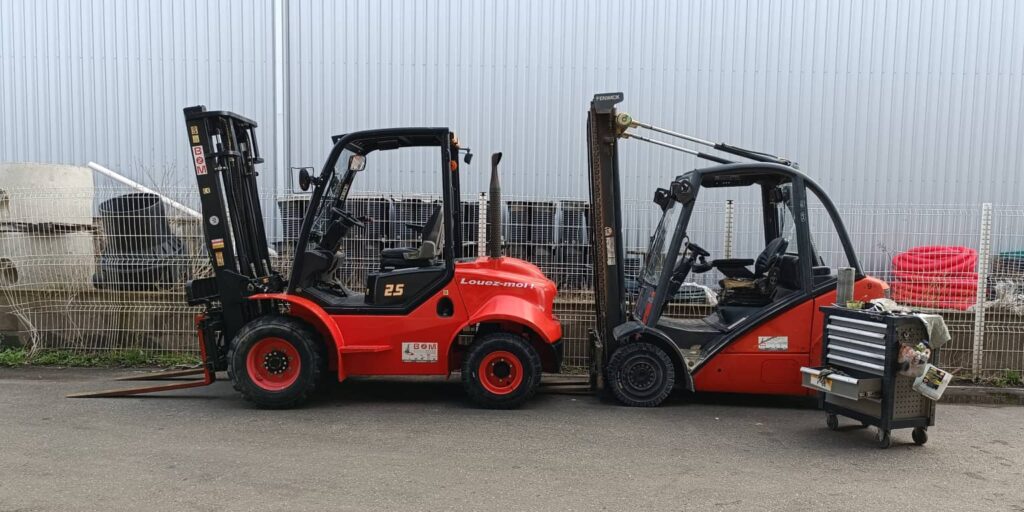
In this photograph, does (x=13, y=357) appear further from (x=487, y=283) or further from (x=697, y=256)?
(x=697, y=256)

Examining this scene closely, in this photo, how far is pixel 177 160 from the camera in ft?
35.2

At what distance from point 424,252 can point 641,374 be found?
2251mm

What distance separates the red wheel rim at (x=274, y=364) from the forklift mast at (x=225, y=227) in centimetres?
46

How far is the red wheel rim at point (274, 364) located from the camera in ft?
18.1

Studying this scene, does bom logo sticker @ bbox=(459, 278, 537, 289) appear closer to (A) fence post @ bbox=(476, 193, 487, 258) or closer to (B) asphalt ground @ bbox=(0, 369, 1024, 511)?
(B) asphalt ground @ bbox=(0, 369, 1024, 511)

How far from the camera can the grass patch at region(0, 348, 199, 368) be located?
7152 mm

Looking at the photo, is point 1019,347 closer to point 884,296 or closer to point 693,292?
point 884,296

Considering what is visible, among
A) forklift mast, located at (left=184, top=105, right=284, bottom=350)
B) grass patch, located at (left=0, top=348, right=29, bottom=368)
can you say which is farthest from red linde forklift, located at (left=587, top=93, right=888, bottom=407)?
grass patch, located at (left=0, top=348, right=29, bottom=368)

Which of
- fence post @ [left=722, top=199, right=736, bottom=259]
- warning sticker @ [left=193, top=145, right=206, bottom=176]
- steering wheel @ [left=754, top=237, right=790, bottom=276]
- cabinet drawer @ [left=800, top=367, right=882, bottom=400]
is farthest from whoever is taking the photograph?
fence post @ [left=722, top=199, right=736, bottom=259]

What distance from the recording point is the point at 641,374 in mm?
5758

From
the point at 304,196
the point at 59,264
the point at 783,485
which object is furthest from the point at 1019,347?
the point at 59,264

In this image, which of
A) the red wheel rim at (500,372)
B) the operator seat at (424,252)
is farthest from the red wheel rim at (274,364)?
the red wheel rim at (500,372)

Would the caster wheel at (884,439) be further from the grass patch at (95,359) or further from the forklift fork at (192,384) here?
the grass patch at (95,359)

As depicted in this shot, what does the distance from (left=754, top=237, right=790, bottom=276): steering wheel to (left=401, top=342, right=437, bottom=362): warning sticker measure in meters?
3.19
